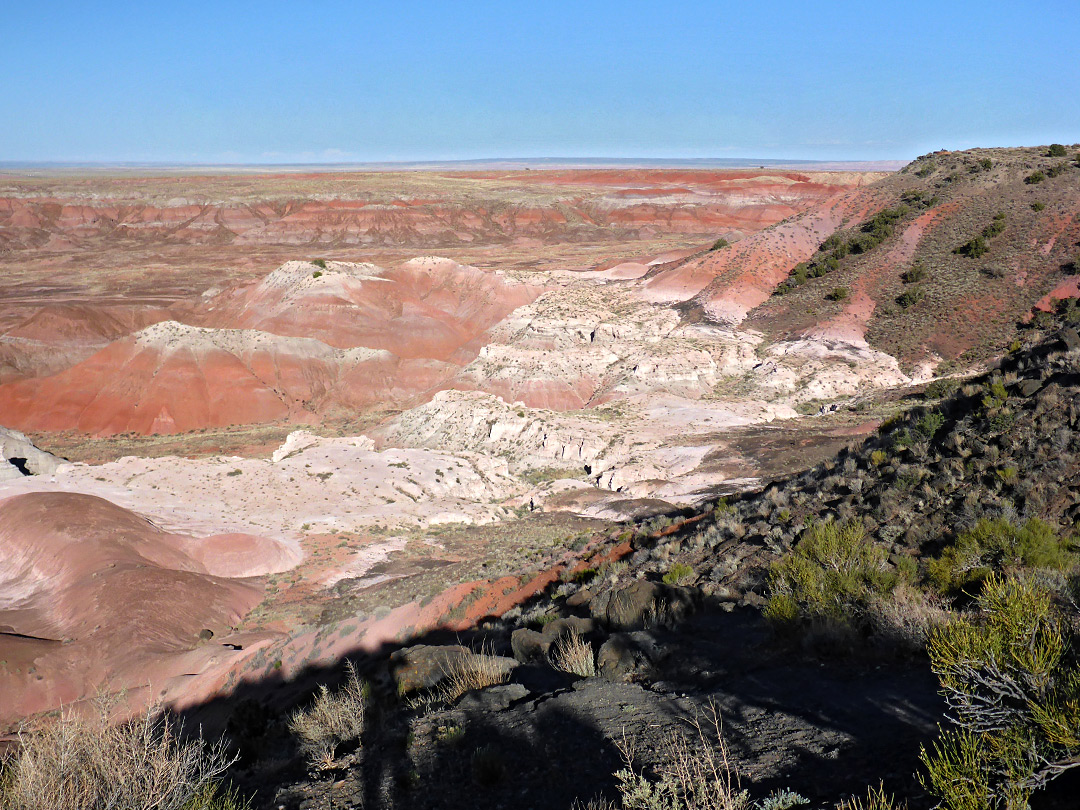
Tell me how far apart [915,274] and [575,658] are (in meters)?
38.2

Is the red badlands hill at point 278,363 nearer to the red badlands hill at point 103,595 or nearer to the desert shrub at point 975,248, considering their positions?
the red badlands hill at point 103,595

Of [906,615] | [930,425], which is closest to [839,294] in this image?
[930,425]

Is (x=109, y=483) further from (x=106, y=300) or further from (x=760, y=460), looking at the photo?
(x=106, y=300)

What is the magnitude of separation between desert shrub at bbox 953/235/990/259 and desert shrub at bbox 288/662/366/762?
4071 centimetres

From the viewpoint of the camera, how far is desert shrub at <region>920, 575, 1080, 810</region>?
12.4 ft

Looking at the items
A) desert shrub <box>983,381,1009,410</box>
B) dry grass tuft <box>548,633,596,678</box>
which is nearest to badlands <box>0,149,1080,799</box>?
dry grass tuft <box>548,633,596,678</box>

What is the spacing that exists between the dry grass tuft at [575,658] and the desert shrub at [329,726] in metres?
2.29

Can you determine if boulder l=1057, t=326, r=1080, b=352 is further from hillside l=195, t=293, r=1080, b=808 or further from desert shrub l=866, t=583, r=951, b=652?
desert shrub l=866, t=583, r=951, b=652

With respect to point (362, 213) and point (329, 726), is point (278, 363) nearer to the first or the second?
point (329, 726)

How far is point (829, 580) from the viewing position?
811 cm

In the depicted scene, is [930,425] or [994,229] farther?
[994,229]

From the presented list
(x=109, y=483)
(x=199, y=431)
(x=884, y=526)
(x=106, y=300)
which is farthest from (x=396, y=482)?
(x=106, y=300)

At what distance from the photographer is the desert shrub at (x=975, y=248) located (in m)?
38.2

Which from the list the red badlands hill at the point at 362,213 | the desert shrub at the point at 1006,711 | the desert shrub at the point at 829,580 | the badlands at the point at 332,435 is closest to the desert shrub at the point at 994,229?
the badlands at the point at 332,435
